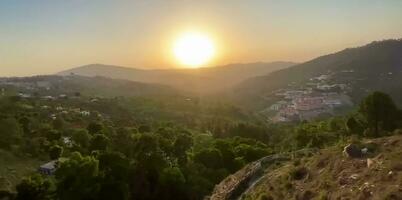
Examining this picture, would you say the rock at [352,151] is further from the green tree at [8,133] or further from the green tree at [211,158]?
the green tree at [8,133]

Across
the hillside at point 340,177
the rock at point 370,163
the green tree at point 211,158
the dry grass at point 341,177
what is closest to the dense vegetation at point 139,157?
the green tree at point 211,158

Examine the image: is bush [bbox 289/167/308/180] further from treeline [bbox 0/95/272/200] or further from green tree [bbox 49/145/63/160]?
green tree [bbox 49/145/63/160]

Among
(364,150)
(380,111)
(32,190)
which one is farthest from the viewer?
(380,111)

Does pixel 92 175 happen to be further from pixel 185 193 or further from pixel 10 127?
pixel 10 127

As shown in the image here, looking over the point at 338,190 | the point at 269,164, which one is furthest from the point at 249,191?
the point at 338,190

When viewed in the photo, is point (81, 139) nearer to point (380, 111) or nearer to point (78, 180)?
point (78, 180)

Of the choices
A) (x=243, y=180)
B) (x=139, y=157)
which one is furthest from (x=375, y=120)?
(x=243, y=180)

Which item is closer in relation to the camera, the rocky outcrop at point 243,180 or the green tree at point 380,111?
the rocky outcrop at point 243,180
